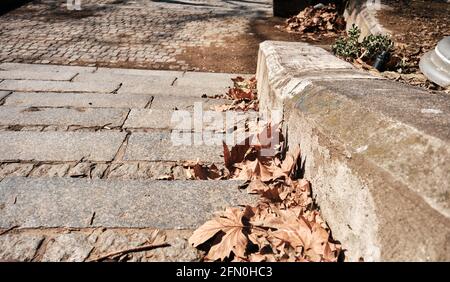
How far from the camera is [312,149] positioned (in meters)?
1.65

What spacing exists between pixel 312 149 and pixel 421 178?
645 millimetres

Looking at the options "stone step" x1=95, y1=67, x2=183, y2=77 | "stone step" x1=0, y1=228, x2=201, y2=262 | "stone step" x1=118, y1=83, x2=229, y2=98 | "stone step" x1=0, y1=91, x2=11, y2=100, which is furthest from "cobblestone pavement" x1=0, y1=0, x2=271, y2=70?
"stone step" x1=0, y1=228, x2=201, y2=262

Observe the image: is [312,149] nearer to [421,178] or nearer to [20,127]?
[421,178]

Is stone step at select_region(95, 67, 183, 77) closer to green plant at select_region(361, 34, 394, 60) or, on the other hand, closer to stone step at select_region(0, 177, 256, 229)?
green plant at select_region(361, 34, 394, 60)

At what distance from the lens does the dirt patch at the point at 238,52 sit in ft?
19.5

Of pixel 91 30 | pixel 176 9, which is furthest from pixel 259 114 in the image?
pixel 176 9

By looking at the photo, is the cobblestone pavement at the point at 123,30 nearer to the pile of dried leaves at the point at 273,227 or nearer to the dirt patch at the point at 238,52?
the dirt patch at the point at 238,52

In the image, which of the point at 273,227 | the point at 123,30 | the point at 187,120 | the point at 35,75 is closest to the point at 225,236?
the point at 273,227

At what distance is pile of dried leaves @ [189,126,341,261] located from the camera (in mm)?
1342

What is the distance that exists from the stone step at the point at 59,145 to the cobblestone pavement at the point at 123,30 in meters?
3.52

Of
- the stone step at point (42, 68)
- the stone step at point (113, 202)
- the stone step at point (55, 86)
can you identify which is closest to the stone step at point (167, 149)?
the stone step at point (113, 202)

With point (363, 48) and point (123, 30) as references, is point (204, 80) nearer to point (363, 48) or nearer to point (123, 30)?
point (363, 48)
